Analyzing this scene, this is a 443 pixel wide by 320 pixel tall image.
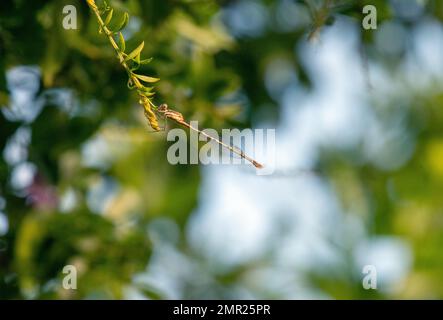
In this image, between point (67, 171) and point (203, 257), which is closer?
point (67, 171)

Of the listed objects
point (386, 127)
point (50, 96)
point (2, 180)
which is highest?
point (386, 127)

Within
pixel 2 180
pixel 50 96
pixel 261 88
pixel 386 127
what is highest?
pixel 386 127

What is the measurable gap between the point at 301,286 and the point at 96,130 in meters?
1.34

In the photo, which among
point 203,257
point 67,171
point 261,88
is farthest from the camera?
point 203,257

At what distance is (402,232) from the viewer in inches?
109

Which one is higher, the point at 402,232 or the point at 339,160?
the point at 339,160

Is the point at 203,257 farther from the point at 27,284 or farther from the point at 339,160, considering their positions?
the point at 27,284

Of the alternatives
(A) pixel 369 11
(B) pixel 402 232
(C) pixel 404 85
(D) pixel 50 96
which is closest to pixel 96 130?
(D) pixel 50 96

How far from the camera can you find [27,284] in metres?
1.35

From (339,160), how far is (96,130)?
128 cm
